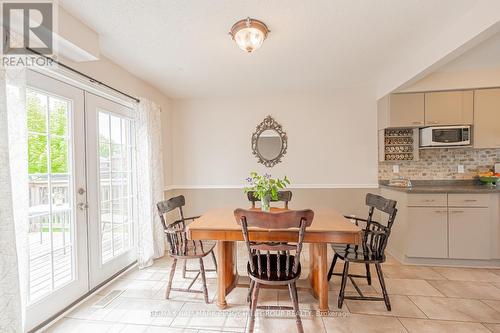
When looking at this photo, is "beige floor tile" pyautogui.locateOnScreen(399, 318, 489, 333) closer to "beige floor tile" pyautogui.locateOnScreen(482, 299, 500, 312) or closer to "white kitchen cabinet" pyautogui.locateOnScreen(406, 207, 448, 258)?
"beige floor tile" pyautogui.locateOnScreen(482, 299, 500, 312)

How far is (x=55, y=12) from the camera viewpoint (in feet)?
5.41

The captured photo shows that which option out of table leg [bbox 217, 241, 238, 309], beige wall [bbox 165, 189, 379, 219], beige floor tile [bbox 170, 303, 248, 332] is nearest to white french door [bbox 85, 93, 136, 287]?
beige wall [bbox 165, 189, 379, 219]

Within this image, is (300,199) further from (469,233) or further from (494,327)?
(494,327)

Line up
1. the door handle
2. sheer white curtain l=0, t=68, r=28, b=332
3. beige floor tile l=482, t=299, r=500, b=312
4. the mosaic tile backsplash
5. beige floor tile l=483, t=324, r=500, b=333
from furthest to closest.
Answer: the mosaic tile backsplash
the door handle
beige floor tile l=482, t=299, r=500, b=312
beige floor tile l=483, t=324, r=500, b=333
sheer white curtain l=0, t=68, r=28, b=332

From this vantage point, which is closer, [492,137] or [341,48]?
[341,48]

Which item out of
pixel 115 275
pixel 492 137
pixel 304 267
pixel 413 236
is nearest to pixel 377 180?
pixel 413 236

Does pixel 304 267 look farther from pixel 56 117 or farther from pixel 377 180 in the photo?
pixel 56 117

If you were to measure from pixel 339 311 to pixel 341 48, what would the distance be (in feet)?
8.00

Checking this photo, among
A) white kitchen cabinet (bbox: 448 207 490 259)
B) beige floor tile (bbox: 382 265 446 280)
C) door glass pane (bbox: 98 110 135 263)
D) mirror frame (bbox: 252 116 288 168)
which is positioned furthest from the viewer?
mirror frame (bbox: 252 116 288 168)

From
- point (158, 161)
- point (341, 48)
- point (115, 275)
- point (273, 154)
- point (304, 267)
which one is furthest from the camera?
point (273, 154)

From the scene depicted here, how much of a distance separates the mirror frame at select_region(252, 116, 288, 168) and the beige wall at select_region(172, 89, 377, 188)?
0.07 meters

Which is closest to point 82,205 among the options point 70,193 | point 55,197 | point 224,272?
point 70,193

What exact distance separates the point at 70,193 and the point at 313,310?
2.38 meters

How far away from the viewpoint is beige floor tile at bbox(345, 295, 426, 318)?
6.57 feet
